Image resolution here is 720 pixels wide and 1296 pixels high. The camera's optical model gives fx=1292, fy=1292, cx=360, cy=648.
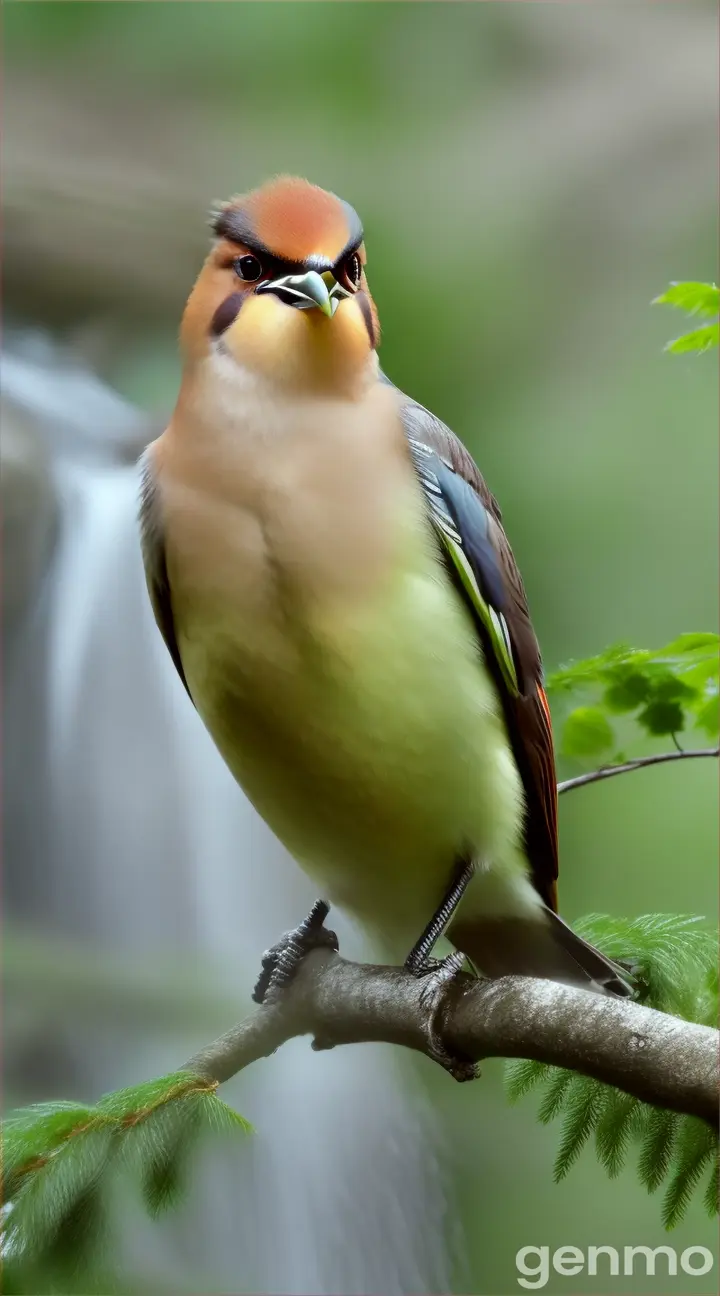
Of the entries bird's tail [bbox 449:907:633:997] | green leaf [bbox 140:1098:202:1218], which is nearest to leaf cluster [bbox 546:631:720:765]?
bird's tail [bbox 449:907:633:997]

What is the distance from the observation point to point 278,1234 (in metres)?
0.93

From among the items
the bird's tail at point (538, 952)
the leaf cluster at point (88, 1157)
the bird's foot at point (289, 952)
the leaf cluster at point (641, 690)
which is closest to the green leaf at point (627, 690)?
the leaf cluster at point (641, 690)

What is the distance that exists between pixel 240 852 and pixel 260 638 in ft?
1.84

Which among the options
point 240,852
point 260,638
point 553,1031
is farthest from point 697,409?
point 553,1031

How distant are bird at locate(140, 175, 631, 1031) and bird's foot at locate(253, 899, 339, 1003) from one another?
7 cm

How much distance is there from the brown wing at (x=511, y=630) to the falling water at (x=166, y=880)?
23 cm

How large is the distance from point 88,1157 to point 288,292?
18.6 inches

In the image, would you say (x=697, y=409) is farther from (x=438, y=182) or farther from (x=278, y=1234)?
(x=278, y=1234)

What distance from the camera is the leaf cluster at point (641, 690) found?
802mm

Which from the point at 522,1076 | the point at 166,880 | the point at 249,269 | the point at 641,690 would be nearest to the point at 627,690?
the point at 641,690

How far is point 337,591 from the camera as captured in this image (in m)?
0.72

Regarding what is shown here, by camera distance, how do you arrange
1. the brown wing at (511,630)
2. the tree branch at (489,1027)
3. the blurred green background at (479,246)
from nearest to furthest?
the tree branch at (489,1027) → the brown wing at (511,630) → the blurred green background at (479,246)

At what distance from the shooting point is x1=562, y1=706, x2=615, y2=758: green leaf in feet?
2.81

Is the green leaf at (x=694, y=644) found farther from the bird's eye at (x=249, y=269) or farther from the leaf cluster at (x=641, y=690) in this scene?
the bird's eye at (x=249, y=269)
